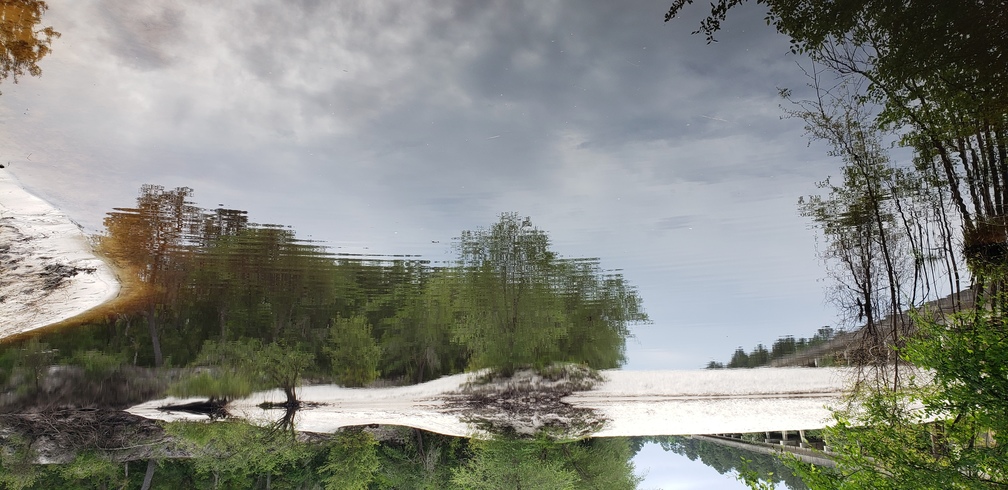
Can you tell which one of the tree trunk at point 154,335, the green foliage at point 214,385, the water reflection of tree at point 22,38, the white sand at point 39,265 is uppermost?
the water reflection of tree at point 22,38

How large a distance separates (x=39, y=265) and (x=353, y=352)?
3.26 metres

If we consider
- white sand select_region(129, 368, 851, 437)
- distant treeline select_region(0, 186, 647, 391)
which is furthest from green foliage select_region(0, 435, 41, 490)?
white sand select_region(129, 368, 851, 437)

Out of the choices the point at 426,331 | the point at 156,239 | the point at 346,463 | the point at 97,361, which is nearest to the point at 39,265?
the point at 156,239

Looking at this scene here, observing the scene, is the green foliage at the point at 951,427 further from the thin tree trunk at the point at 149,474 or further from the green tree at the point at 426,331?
the thin tree trunk at the point at 149,474

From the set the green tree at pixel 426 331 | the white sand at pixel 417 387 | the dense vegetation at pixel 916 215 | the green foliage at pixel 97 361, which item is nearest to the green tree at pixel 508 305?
the green tree at pixel 426 331

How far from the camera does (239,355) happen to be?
19.2 ft

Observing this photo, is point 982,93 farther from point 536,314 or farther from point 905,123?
point 536,314

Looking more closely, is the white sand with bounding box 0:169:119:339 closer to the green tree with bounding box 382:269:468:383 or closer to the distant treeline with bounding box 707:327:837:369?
the green tree with bounding box 382:269:468:383

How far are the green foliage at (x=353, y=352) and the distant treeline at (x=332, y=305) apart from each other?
17mm

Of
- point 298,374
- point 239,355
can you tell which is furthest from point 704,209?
point 239,355

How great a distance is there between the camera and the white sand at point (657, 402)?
473 centimetres

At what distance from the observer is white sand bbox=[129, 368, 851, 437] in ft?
15.5

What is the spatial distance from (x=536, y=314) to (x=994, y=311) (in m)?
3.59

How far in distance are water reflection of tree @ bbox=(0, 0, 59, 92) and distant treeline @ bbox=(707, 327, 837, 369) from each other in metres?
6.42
